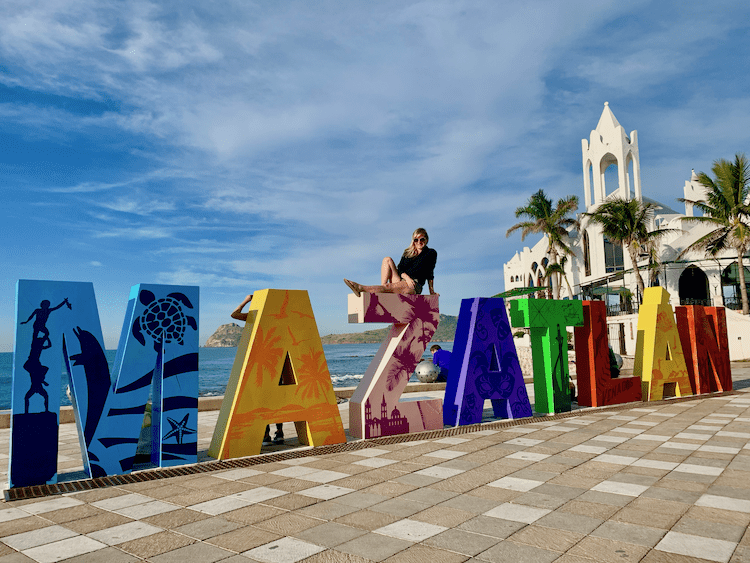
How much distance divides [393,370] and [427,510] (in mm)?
3985

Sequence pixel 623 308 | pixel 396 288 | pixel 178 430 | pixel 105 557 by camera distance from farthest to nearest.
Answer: pixel 623 308
pixel 396 288
pixel 178 430
pixel 105 557

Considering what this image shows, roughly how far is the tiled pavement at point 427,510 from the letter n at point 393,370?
3.13 feet

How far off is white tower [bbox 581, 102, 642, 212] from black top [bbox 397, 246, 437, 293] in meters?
33.3

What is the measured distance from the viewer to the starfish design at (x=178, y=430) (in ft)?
22.7

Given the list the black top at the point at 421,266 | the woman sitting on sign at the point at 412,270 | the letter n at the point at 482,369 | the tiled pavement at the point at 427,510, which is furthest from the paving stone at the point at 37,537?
the letter n at the point at 482,369

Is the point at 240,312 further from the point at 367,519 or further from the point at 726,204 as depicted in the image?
the point at 726,204

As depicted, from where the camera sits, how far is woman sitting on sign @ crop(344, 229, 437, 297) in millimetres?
9180

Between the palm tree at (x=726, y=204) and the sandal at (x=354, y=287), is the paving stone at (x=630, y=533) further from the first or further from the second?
the palm tree at (x=726, y=204)

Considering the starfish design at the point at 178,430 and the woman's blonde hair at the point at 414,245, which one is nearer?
the starfish design at the point at 178,430

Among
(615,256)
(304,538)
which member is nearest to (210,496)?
(304,538)

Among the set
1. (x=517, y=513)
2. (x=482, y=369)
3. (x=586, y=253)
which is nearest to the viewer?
(x=517, y=513)

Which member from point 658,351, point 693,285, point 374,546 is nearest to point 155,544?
point 374,546

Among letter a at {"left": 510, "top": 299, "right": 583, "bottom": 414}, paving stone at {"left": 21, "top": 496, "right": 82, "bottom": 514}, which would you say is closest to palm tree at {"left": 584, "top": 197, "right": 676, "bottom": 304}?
letter a at {"left": 510, "top": 299, "right": 583, "bottom": 414}

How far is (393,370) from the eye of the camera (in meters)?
8.80
